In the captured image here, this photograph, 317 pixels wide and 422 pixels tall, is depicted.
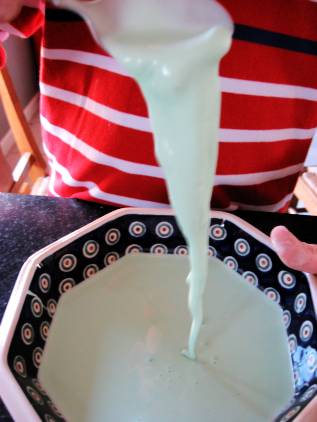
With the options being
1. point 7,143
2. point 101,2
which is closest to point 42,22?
point 101,2

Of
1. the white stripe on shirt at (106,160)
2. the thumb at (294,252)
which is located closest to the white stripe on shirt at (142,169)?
the white stripe on shirt at (106,160)

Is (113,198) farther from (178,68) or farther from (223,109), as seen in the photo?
(178,68)

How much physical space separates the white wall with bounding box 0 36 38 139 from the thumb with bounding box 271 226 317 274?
1350 mm

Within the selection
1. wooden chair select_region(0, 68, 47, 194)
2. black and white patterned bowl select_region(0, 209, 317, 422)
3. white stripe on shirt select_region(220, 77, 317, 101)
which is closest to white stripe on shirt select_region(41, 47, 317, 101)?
white stripe on shirt select_region(220, 77, 317, 101)

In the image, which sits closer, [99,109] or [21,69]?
[99,109]

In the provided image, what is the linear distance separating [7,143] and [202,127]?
4.81ft

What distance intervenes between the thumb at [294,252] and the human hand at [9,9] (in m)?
0.36

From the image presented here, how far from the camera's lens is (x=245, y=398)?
369 mm

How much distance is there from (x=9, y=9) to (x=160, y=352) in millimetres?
381

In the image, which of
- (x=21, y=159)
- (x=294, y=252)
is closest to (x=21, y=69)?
(x=21, y=159)

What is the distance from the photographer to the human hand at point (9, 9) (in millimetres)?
424

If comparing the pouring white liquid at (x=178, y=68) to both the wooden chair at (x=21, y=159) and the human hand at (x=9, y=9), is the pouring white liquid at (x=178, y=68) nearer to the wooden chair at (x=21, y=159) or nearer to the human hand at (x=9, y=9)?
the human hand at (x=9, y=9)

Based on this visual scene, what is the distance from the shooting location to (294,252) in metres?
0.41

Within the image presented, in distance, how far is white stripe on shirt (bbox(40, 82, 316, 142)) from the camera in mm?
466
